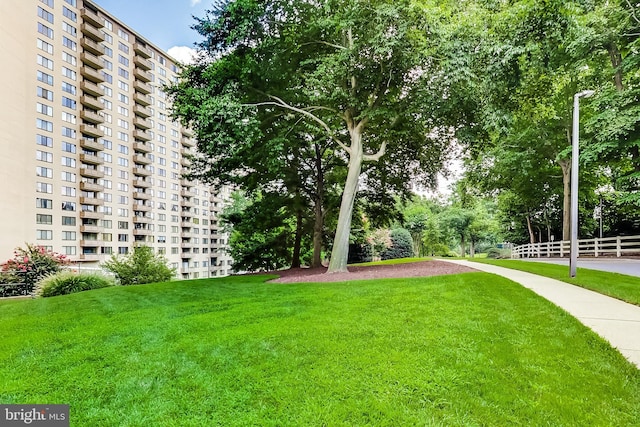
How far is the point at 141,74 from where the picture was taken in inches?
1907

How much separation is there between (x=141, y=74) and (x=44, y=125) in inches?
679

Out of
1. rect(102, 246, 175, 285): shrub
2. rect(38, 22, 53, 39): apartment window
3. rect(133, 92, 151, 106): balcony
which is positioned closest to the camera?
rect(102, 246, 175, 285): shrub

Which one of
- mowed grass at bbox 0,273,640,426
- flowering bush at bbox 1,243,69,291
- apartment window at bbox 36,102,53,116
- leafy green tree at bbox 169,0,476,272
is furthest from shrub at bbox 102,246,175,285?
apartment window at bbox 36,102,53,116

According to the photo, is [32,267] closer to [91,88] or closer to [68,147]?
[68,147]

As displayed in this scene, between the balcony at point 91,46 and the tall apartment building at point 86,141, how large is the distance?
12 centimetres

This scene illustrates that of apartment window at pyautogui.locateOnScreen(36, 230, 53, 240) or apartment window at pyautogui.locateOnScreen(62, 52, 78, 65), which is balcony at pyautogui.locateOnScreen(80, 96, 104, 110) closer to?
apartment window at pyautogui.locateOnScreen(62, 52, 78, 65)

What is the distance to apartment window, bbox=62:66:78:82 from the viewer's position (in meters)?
37.8

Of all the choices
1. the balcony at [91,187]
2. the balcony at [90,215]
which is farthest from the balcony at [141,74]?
the balcony at [90,215]

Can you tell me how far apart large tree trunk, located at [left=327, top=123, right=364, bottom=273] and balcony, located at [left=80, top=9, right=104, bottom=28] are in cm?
4395

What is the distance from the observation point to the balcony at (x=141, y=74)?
48094mm

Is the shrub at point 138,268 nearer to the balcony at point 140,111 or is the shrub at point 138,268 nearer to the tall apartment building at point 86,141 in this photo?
the tall apartment building at point 86,141

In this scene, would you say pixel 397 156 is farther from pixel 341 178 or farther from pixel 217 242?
pixel 217 242

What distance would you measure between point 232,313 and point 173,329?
1.13 metres

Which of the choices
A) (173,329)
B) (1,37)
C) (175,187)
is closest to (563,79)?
(173,329)
